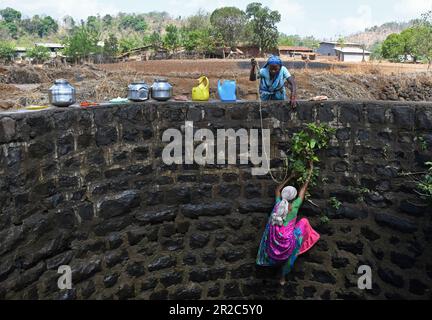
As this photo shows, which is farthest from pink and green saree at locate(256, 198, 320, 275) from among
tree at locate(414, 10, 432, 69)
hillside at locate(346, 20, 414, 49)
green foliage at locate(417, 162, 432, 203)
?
hillside at locate(346, 20, 414, 49)

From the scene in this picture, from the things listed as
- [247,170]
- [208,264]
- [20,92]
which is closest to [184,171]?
[247,170]

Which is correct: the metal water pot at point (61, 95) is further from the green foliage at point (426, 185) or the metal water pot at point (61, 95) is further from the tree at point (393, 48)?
the tree at point (393, 48)

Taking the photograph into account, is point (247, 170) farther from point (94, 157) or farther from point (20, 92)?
point (20, 92)

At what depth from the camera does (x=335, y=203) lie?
418 cm

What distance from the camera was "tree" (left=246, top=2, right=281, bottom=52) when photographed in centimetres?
3888

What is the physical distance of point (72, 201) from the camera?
3.40 meters

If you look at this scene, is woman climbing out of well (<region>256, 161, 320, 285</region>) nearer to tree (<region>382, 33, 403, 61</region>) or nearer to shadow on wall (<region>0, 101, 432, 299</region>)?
shadow on wall (<region>0, 101, 432, 299</region>)

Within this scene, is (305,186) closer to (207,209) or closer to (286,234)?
(286,234)

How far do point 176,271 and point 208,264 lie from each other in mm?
333

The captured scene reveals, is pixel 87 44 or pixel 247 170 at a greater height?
pixel 87 44

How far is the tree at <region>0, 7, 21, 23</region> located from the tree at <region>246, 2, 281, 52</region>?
298 feet

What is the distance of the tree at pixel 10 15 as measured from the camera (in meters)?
110

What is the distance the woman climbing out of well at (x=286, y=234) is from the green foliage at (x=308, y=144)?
0.06 m
